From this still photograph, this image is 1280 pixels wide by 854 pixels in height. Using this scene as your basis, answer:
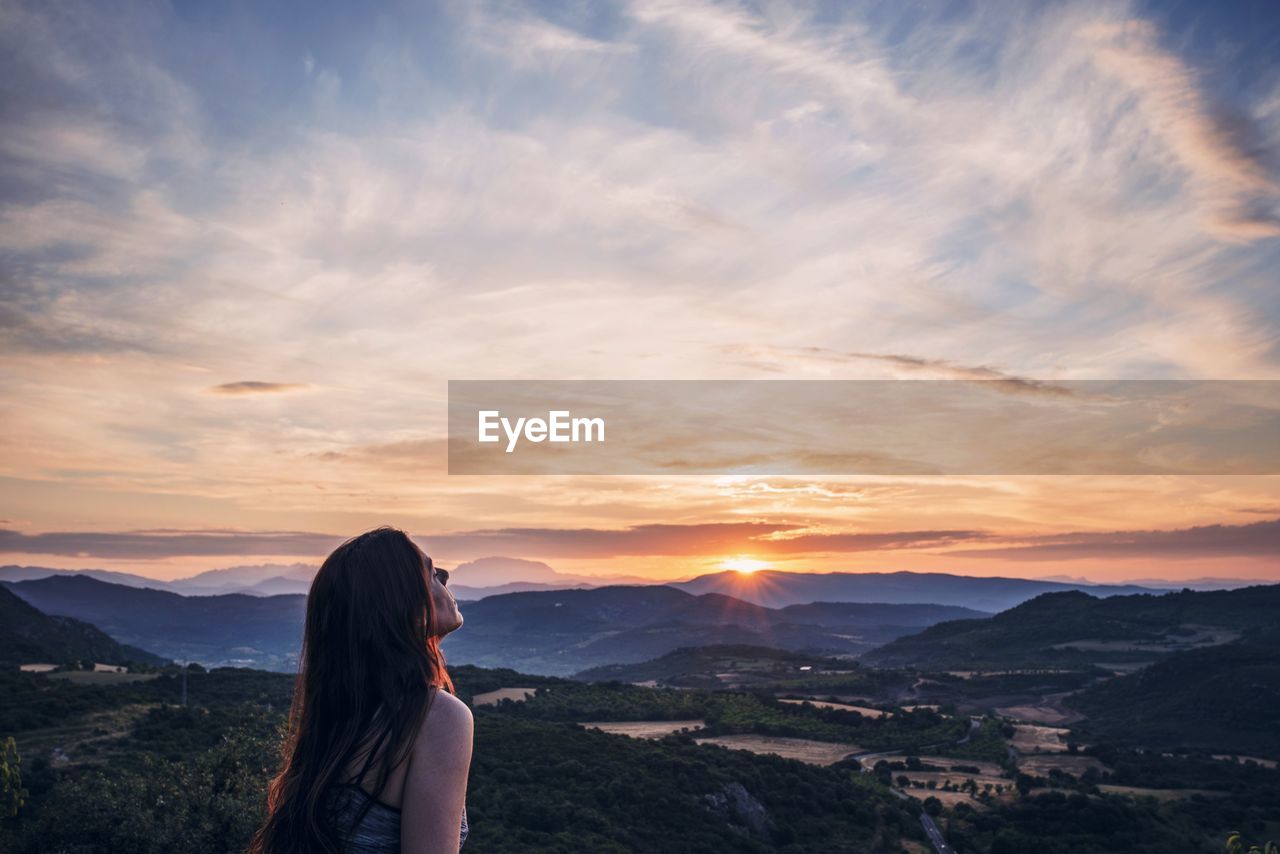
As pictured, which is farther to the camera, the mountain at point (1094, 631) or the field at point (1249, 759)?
the mountain at point (1094, 631)

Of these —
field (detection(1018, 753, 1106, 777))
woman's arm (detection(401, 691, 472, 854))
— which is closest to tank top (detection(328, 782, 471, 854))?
woman's arm (detection(401, 691, 472, 854))

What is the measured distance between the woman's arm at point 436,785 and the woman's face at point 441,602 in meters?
0.42

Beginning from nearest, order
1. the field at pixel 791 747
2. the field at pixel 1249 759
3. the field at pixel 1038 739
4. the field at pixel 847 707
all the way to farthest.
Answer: the field at pixel 791 747
the field at pixel 1249 759
the field at pixel 1038 739
the field at pixel 847 707

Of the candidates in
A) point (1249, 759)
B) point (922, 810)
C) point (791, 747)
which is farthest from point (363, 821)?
point (1249, 759)

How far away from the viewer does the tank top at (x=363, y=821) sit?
294 centimetres

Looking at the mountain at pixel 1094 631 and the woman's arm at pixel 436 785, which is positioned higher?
the woman's arm at pixel 436 785

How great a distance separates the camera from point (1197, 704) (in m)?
83.2

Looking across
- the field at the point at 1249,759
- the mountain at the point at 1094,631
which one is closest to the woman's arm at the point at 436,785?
the field at the point at 1249,759

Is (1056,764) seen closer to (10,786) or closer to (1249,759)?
(1249,759)

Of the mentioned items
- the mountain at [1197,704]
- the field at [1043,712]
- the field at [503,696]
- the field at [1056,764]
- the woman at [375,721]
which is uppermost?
the woman at [375,721]

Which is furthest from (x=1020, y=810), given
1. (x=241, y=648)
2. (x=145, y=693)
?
(x=241, y=648)

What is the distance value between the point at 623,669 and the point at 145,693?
117 metres

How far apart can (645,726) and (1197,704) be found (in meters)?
58.0

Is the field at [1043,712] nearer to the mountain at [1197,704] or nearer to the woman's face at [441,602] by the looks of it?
the mountain at [1197,704]
